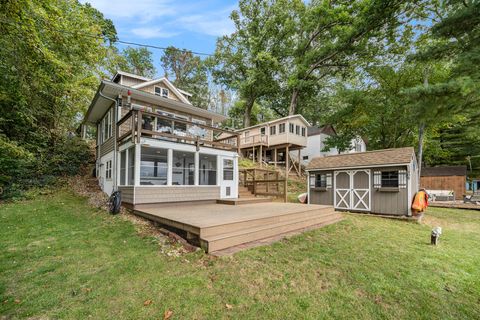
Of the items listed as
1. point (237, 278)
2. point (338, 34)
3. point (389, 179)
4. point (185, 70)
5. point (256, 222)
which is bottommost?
point (237, 278)

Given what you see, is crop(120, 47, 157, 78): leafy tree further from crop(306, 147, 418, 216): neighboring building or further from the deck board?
crop(306, 147, 418, 216): neighboring building

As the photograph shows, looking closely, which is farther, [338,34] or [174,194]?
[338,34]

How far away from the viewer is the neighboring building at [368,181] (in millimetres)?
9102

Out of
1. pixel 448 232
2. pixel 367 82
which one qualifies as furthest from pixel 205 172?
pixel 367 82

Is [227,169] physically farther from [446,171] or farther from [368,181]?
[446,171]

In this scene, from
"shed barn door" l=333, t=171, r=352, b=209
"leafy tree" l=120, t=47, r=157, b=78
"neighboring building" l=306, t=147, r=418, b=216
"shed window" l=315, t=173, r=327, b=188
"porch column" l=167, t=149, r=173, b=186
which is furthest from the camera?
"leafy tree" l=120, t=47, r=157, b=78

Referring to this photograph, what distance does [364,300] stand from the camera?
2850 mm

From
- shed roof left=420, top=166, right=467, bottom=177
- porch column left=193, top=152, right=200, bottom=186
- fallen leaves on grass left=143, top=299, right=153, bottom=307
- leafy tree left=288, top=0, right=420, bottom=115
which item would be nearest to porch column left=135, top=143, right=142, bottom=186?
porch column left=193, top=152, right=200, bottom=186

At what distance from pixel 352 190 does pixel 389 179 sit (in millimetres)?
1618

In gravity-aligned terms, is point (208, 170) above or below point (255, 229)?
above

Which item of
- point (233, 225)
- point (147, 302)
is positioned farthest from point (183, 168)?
point (147, 302)

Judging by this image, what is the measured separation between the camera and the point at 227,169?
10.2 metres

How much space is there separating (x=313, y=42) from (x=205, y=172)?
61.7 feet

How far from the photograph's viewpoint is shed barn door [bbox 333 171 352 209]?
34.6ft
